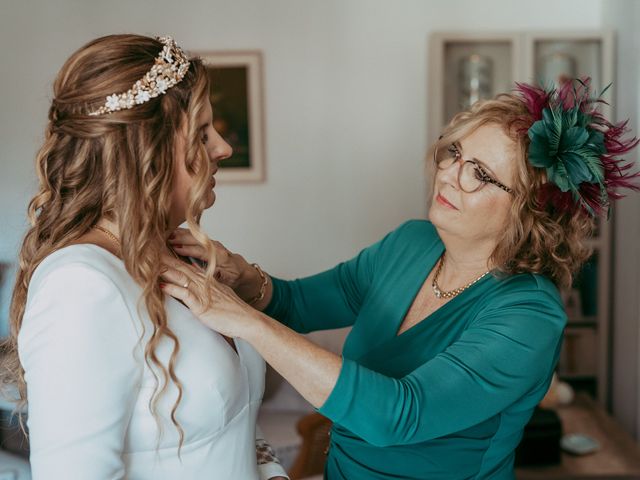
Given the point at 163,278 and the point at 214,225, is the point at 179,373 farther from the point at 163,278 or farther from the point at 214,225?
the point at 214,225

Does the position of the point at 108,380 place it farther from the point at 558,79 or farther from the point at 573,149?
the point at 558,79

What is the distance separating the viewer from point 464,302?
1.42 m

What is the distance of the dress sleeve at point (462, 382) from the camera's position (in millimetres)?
1155

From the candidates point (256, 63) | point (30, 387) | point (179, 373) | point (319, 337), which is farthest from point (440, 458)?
point (256, 63)

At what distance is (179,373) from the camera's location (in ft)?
3.56

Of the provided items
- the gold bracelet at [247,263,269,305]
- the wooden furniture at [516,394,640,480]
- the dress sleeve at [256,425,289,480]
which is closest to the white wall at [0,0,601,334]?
the wooden furniture at [516,394,640,480]

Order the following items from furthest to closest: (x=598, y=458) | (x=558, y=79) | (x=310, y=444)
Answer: (x=558, y=79), (x=310, y=444), (x=598, y=458)

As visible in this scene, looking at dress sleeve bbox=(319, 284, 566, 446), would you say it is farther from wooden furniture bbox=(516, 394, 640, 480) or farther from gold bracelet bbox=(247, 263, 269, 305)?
wooden furniture bbox=(516, 394, 640, 480)

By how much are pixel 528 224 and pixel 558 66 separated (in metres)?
2.02

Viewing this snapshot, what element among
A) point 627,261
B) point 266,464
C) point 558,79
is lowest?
point 266,464

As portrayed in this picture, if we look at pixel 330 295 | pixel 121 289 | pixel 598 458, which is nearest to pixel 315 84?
pixel 330 295

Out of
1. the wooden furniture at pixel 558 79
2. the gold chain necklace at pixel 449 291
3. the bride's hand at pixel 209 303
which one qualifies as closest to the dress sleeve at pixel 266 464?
the bride's hand at pixel 209 303

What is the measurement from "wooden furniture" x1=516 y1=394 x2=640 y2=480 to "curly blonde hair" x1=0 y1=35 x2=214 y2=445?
67.2 inches

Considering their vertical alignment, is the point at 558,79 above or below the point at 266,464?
above
